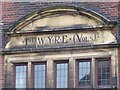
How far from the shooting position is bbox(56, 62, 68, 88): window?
51.5ft

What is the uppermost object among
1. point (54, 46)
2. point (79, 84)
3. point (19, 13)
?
point (19, 13)

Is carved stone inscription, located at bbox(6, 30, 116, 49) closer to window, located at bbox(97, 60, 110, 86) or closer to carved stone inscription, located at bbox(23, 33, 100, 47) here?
carved stone inscription, located at bbox(23, 33, 100, 47)

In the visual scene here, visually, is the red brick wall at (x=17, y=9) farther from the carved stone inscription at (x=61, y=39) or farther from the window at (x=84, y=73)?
the window at (x=84, y=73)

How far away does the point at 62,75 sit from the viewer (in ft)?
51.7

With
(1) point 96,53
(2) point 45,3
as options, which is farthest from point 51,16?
(1) point 96,53

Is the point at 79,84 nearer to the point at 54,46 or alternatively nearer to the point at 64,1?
the point at 54,46

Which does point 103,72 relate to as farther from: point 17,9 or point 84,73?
point 17,9

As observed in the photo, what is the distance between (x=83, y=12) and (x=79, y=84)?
7.04ft

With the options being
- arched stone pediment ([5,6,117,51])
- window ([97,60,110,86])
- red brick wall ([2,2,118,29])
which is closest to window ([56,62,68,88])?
arched stone pediment ([5,6,117,51])

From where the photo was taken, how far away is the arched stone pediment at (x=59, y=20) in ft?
51.3

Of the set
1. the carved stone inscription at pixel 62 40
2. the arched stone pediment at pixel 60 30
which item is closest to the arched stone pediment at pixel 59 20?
the arched stone pediment at pixel 60 30

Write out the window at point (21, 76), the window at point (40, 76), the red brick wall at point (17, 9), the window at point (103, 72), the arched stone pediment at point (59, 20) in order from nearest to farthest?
the window at point (103, 72)
the arched stone pediment at point (59, 20)
the window at point (40, 76)
the window at point (21, 76)
the red brick wall at point (17, 9)

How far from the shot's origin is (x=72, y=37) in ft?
A: 51.9

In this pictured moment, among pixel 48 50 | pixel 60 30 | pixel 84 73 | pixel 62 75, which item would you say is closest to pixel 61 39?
pixel 60 30
